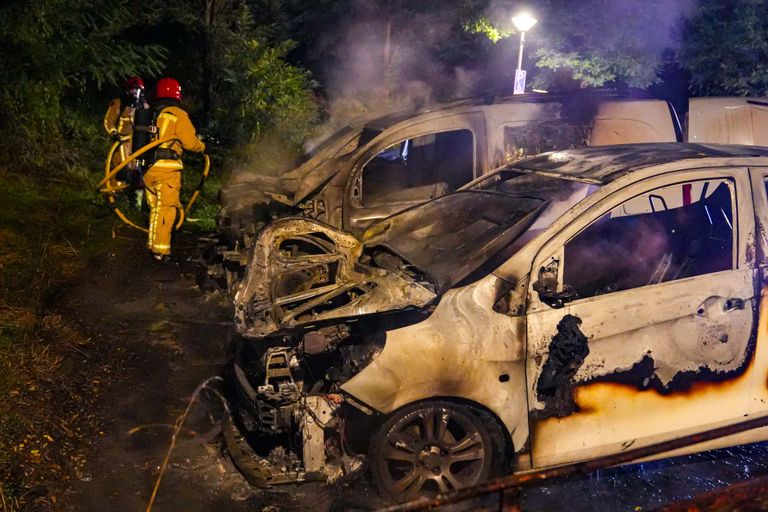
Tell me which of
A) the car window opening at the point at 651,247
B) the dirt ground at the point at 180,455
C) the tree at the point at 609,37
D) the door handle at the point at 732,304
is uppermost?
the tree at the point at 609,37

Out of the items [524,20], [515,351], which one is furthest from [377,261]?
[524,20]

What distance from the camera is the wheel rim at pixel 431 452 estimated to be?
Answer: 344 centimetres

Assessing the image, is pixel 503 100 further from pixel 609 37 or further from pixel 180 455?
pixel 609 37

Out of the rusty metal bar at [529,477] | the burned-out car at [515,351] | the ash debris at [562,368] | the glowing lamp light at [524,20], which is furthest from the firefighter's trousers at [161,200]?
the glowing lamp light at [524,20]

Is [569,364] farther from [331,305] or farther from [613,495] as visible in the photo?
[331,305]

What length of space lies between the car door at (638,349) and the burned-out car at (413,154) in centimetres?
285

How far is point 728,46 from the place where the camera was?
11.2m

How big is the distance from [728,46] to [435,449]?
10.5 metres

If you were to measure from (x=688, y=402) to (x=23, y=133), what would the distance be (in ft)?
30.9

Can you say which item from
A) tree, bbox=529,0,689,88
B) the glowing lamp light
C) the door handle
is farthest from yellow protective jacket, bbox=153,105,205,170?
tree, bbox=529,0,689,88

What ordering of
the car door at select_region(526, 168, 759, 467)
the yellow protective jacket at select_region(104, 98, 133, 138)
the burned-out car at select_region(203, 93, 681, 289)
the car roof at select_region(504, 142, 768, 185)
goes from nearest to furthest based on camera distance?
1. the car door at select_region(526, 168, 759, 467)
2. the car roof at select_region(504, 142, 768, 185)
3. the burned-out car at select_region(203, 93, 681, 289)
4. the yellow protective jacket at select_region(104, 98, 133, 138)

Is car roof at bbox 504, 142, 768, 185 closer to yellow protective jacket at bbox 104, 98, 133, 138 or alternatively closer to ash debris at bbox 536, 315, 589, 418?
ash debris at bbox 536, 315, 589, 418

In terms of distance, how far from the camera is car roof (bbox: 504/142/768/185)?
12.5 ft

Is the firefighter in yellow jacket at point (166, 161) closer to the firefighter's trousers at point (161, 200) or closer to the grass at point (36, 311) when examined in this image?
the firefighter's trousers at point (161, 200)
